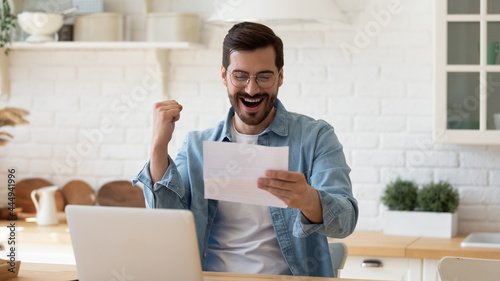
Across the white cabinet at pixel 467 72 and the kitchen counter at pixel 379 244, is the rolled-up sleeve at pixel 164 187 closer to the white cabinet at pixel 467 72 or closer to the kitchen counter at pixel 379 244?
the kitchen counter at pixel 379 244

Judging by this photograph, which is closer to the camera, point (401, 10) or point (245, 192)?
point (245, 192)

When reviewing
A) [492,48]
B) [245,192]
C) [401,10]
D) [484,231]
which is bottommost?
[484,231]

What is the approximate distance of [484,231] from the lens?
3.07 metres

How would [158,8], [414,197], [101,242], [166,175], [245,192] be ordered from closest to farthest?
[101,242] < [245,192] < [166,175] < [414,197] < [158,8]

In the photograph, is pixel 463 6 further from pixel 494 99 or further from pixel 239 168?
pixel 239 168

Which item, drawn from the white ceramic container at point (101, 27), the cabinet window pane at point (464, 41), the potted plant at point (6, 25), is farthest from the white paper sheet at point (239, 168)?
the potted plant at point (6, 25)

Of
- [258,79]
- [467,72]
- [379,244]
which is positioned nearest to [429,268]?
[379,244]

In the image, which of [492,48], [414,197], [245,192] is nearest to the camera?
[245,192]

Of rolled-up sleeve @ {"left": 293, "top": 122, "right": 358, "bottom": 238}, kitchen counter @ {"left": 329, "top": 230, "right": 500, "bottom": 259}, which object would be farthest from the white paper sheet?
kitchen counter @ {"left": 329, "top": 230, "right": 500, "bottom": 259}

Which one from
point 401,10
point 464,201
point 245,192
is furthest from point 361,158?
point 245,192

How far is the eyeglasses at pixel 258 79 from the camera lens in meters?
1.95

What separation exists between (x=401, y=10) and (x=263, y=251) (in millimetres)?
1644

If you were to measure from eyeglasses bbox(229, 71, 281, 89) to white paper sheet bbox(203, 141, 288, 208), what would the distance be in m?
0.45

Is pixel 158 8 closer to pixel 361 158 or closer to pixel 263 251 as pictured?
pixel 361 158
